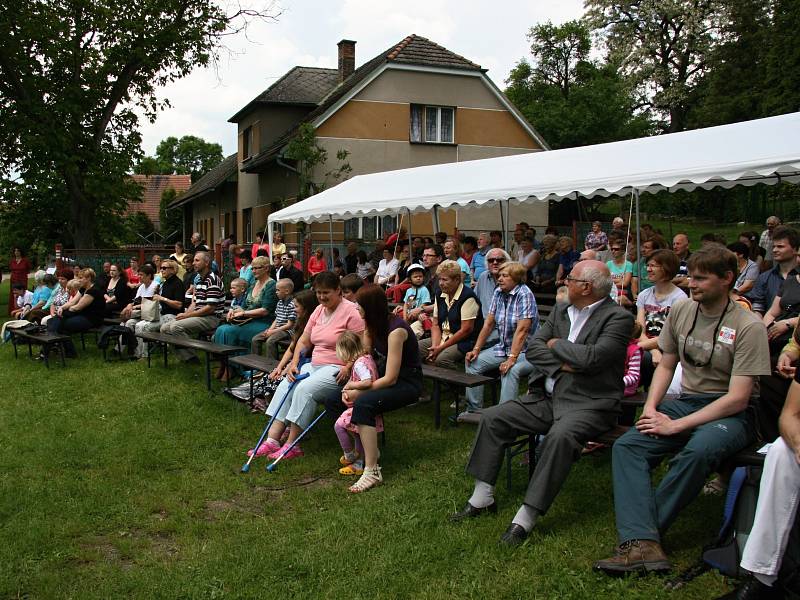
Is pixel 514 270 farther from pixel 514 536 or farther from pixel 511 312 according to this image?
pixel 514 536

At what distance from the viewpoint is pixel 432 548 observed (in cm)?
386

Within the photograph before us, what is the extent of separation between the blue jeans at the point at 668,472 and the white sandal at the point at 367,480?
5.99 ft

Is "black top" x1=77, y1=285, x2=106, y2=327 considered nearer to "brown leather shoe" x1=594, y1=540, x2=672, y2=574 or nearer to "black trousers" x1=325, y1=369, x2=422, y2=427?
"black trousers" x1=325, y1=369, x2=422, y2=427

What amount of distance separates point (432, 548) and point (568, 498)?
1.00 metres

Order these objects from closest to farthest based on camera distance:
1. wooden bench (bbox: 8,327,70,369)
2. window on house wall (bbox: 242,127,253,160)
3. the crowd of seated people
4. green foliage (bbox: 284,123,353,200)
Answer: the crowd of seated people → wooden bench (bbox: 8,327,70,369) → green foliage (bbox: 284,123,353,200) → window on house wall (bbox: 242,127,253,160)

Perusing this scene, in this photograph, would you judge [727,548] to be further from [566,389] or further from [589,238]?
[589,238]

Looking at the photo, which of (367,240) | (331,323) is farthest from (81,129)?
(331,323)

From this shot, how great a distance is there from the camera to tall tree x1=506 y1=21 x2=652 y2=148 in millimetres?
35938

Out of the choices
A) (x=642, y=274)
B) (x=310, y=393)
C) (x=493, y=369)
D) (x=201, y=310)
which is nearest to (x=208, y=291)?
(x=201, y=310)

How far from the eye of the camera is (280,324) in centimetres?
820

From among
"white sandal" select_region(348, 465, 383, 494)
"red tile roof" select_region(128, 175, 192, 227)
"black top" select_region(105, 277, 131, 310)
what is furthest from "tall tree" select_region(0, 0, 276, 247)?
"red tile roof" select_region(128, 175, 192, 227)

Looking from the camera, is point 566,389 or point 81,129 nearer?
point 566,389

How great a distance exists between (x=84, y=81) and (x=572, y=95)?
25505mm

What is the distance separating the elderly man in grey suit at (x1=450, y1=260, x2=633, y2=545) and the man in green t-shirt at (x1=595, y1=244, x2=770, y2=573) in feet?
0.82
